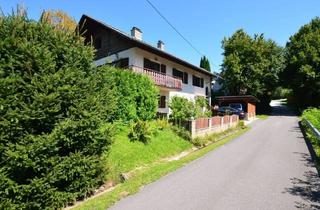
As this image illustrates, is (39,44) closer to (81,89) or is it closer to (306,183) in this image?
(81,89)

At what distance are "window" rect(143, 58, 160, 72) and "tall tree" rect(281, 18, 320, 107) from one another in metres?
26.1

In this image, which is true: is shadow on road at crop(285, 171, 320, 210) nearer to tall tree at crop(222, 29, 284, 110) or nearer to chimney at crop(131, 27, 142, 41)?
chimney at crop(131, 27, 142, 41)

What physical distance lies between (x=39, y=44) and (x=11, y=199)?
373cm

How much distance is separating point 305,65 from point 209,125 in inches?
1139

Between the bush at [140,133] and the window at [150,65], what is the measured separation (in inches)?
440

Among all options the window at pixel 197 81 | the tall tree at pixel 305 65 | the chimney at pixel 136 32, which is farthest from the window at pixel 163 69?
the tall tree at pixel 305 65

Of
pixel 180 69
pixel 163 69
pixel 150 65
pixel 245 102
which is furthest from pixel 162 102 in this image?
pixel 245 102

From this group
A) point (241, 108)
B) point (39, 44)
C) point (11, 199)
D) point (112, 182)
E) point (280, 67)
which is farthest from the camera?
point (280, 67)

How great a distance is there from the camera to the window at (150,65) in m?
23.8

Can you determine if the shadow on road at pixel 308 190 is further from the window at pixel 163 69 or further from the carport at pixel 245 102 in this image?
the carport at pixel 245 102

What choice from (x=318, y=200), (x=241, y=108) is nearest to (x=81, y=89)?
(x=318, y=200)

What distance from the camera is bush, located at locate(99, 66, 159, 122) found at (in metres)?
14.2

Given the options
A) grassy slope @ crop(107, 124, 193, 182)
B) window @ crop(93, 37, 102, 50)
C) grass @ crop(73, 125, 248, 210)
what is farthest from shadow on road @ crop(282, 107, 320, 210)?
window @ crop(93, 37, 102, 50)

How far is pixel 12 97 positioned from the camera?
6152 millimetres
